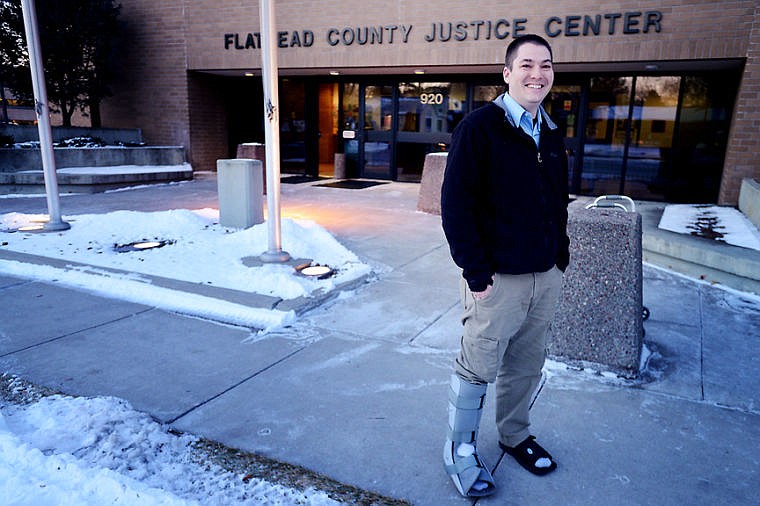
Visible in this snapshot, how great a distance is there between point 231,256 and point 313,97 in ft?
36.1

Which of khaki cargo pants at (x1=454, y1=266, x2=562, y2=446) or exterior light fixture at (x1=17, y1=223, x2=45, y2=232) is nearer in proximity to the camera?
khaki cargo pants at (x1=454, y1=266, x2=562, y2=446)

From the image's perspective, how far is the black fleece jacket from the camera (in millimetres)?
2373

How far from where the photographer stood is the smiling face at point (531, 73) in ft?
7.75

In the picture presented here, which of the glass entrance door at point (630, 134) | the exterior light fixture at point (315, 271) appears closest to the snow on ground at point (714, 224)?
the glass entrance door at point (630, 134)

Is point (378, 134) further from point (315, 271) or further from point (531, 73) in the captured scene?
point (531, 73)

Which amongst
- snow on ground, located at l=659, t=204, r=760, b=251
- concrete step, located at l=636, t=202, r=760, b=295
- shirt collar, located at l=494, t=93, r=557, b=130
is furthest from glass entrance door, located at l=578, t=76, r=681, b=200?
shirt collar, located at l=494, t=93, r=557, b=130

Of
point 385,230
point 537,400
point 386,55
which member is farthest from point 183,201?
point 537,400

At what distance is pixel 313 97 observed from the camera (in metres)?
16.4

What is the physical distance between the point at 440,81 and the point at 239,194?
8.09 meters

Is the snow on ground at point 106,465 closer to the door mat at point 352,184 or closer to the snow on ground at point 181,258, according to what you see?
the snow on ground at point 181,258

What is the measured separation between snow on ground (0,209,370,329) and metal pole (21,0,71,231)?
31 cm

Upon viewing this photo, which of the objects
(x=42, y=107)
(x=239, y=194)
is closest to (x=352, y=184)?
(x=239, y=194)

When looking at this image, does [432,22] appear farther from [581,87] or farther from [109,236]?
[109,236]

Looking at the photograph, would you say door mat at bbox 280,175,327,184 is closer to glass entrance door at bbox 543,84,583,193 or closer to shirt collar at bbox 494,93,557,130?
glass entrance door at bbox 543,84,583,193
